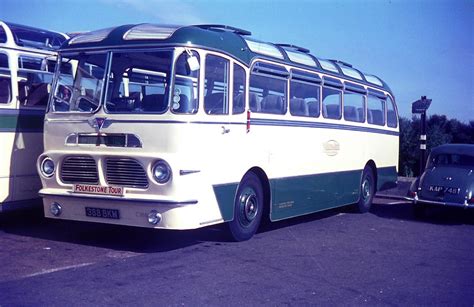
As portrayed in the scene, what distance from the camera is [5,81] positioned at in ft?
32.4

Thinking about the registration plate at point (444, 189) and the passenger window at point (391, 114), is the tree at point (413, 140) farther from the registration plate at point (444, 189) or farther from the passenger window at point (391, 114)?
the registration plate at point (444, 189)

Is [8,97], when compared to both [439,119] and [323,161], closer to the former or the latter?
[323,161]

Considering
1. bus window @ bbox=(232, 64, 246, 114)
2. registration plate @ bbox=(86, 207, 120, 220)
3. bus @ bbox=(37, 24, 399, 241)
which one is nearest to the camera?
bus @ bbox=(37, 24, 399, 241)

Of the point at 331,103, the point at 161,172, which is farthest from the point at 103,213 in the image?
the point at 331,103

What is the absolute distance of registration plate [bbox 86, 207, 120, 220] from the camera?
8.70 meters

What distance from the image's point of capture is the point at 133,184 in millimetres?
8523

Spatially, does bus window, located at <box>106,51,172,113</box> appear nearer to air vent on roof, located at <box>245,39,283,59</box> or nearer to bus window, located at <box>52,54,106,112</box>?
bus window, located at <box>52,54,106,112</box>

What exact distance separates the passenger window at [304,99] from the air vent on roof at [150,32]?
3009 mm

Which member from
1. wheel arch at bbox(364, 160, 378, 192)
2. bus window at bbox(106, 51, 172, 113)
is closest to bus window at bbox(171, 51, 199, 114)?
bus window at bbox(106, 51, 172, 113)

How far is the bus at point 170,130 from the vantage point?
844 centimetres

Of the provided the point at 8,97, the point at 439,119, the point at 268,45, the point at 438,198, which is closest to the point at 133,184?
the point at 8,97

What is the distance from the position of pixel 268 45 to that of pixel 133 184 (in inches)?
146

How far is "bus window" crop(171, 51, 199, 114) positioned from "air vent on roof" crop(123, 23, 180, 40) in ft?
1.44

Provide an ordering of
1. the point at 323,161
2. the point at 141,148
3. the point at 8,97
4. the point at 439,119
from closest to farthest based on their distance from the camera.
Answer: the point at 141,148
the point at 8,97
the point at 323,161
the point at 439,119
